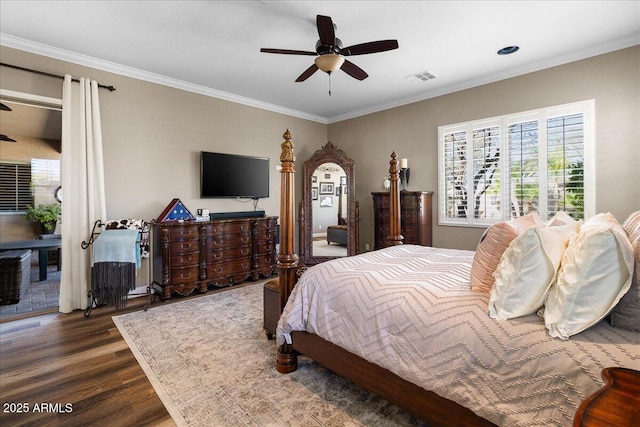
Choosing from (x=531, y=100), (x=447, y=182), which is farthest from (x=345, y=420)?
(x=531, y=100)

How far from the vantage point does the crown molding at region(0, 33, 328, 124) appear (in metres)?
3.14

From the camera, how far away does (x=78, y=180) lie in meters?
3.40

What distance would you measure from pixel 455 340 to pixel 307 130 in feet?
17.1

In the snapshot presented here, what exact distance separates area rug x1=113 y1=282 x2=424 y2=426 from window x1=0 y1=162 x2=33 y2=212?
246 cm

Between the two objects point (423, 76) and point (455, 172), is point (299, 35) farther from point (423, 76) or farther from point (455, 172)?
point (455, 172)

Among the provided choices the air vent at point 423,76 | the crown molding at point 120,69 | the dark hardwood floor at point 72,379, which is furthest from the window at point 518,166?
the dark hardwood floor at point 72,379

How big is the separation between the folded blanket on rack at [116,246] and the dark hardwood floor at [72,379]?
0.66 metres

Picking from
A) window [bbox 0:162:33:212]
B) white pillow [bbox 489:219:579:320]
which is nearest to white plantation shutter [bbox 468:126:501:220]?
white pillow [bbox 489:219:579:320]

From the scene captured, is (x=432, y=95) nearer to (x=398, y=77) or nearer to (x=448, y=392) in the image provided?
(x=398, y=77)

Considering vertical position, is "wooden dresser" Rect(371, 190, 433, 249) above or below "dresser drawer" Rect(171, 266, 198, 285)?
above

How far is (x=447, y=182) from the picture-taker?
4566 mm

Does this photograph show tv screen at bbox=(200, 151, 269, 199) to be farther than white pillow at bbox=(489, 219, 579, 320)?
Yes

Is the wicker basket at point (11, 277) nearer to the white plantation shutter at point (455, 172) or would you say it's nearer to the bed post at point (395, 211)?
the bed post at point (395, 211)

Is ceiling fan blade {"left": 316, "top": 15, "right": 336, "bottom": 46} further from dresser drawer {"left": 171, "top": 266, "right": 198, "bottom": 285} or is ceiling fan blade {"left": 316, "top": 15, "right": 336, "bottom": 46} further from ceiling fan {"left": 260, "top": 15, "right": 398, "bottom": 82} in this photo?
dresser drawer {"left": 171, "top": 266, "right": 198, "bottom": 285}
